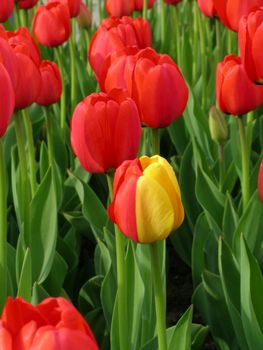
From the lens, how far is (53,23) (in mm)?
1790

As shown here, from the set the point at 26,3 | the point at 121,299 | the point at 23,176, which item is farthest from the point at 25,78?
the point at 26,3

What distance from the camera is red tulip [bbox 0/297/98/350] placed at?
0.55 m

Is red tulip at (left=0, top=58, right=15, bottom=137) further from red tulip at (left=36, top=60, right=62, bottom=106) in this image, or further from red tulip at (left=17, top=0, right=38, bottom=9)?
red tulip at (left=17, top=0, right=38, bottom=9)

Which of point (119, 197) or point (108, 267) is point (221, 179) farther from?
point (119, 197)

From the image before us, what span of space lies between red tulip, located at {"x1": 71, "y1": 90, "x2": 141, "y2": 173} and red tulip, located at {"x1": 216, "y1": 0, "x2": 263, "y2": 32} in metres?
0.57

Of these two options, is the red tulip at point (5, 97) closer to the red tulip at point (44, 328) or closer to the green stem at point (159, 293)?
the green stem at point (159, 293)

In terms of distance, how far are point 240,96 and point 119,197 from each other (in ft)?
1.69

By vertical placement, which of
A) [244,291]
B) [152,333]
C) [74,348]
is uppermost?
[74,348]

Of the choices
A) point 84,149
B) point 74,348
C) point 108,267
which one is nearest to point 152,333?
point 108,267

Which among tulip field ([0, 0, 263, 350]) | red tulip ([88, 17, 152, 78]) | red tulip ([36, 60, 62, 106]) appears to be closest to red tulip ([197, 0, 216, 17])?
tulip field ([0, 0, 263, 350])

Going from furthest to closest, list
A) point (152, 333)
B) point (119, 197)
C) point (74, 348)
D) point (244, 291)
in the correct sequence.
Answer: point (152, 333) < point (244, 291) < point (119, 197) < point (74, 348)

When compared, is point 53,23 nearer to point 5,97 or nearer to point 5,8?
point 5,8

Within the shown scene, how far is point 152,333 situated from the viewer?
1234 mm

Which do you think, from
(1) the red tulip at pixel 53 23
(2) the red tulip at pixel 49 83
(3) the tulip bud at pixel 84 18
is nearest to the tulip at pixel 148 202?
(2) the red tulip at pixel 49 83
